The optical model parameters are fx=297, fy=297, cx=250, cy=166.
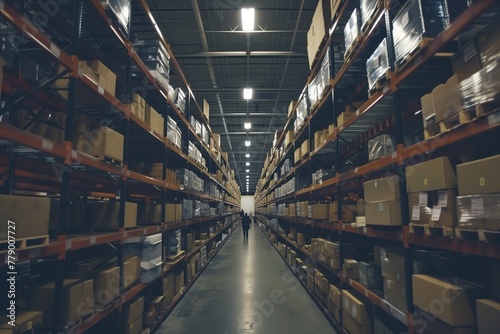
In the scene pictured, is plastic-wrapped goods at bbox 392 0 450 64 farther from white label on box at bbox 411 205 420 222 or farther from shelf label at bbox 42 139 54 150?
shelf label at bbox 42 139 54 150

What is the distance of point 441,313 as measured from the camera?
83.5 inches

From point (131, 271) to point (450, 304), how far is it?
131 inches

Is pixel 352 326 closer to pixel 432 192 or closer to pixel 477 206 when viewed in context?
pixel 432 192

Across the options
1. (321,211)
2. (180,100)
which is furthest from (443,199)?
(180,100)

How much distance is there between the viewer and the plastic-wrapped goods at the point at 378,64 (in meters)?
2.96

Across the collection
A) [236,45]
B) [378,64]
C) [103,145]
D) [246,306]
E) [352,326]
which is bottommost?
[246,306]

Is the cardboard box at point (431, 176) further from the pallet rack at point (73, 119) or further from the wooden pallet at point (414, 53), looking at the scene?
the pallet rack at point (73, 119)

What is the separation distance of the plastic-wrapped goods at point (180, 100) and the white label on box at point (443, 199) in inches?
185

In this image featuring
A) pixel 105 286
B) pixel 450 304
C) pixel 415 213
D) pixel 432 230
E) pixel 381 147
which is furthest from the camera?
pixel 381 147

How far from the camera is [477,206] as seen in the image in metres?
1.85

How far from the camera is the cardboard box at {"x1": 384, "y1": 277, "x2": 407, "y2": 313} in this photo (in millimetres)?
2727

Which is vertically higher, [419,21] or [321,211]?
[419,21]

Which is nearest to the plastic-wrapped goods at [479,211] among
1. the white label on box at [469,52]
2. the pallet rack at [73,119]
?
the white label on box at [469,52]

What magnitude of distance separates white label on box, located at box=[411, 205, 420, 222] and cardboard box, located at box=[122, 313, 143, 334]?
3.34m
